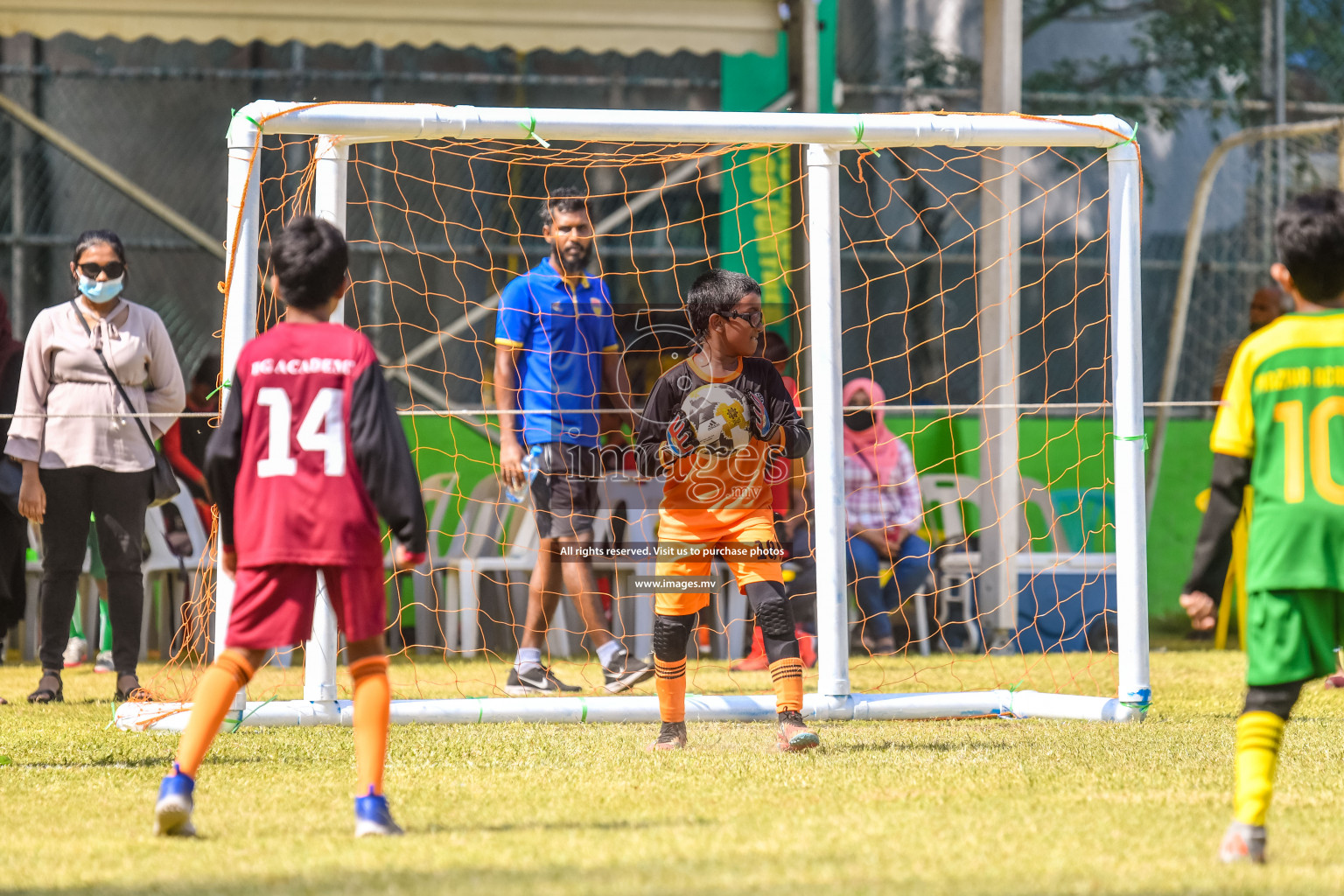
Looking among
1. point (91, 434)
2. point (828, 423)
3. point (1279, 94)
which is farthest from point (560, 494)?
point (1279, 94)

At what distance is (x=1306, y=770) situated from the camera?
434cm

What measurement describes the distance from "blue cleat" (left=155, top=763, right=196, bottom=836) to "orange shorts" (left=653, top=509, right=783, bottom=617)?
179 centimetres

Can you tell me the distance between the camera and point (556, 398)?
6324 millimetres

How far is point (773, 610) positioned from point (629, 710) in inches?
39.3

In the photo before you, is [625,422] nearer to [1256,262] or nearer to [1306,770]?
[1306,770]

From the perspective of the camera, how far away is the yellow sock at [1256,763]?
312cm

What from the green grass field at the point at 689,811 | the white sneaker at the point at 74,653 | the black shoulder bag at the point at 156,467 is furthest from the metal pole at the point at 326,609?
the white sneaker at the point at 74,653

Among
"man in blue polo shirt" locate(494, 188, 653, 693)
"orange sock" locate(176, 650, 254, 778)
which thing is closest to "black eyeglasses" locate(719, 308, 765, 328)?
"man in blue polo shirt" locate(494, 188, 653, 693)

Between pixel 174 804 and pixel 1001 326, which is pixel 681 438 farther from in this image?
pixel 1001 326

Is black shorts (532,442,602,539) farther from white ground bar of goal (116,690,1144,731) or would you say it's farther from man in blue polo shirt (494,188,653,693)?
white ground bar of goal (116,690,1144,731)

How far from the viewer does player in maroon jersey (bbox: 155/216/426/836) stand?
339 centimetres

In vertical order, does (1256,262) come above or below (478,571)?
above

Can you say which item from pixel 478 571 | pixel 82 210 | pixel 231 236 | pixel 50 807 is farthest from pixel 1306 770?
pixel 82 210

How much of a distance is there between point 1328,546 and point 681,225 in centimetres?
769
